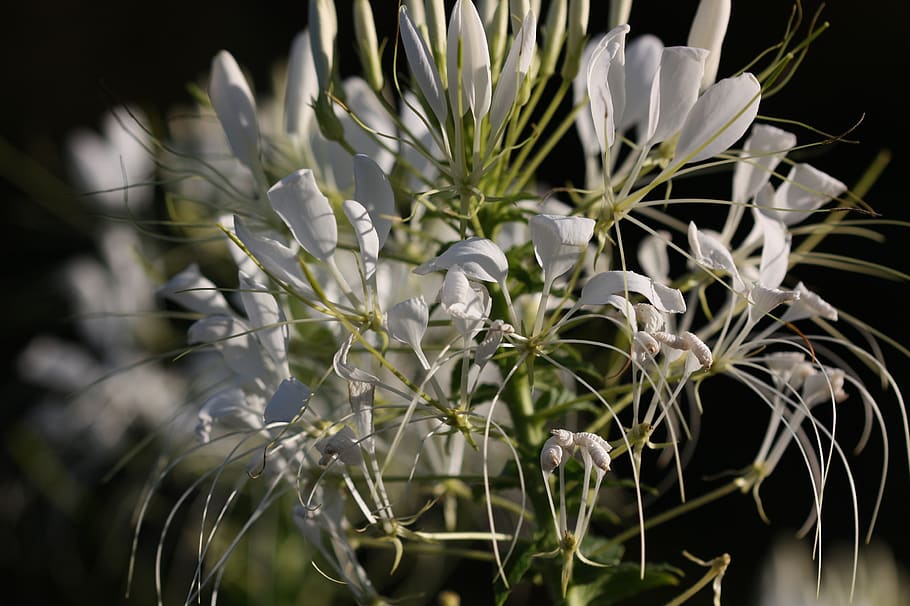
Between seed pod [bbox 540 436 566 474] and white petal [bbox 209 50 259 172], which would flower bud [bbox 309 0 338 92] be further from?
seed pod [bbox 540 436 566 474]

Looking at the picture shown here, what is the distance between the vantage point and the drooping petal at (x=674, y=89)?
54 cm

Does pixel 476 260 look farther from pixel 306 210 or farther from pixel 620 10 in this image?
pixel 620 10

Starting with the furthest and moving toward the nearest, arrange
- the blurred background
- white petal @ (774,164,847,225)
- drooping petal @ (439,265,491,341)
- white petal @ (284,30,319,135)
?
the blurred background, white petal @ (284,30,319,135), white petal @ (774,164,847,225), drooping petal @ (439,265,491,341)

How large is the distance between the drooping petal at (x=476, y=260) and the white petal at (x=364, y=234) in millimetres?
58

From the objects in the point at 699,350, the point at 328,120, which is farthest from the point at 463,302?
the point at 328,120

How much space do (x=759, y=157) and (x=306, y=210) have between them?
306 millimetres

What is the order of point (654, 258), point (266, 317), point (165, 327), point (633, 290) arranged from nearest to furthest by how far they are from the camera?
point (633, 290) < point (266, 317) < point (654, 258) < point (165, 327)

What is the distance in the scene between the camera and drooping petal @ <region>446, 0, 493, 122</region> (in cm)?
56

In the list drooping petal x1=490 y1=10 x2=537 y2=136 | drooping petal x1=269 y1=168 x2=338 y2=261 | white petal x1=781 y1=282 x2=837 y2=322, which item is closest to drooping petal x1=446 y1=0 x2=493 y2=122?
drooping petal x1=490 y1=10 x2=537 y2=136

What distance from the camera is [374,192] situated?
1.90ft

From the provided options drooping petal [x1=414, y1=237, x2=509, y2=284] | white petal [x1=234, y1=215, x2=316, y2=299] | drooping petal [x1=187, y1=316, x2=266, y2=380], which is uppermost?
drooping petal [x1=414, y1=237, x2=509, y2=284]

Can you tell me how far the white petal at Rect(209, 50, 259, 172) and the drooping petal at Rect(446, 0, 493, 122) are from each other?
18 cm

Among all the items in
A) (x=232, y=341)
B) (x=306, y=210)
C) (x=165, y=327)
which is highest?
(x=306, y=210)

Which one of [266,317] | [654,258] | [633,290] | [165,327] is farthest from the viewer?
[165,327]
